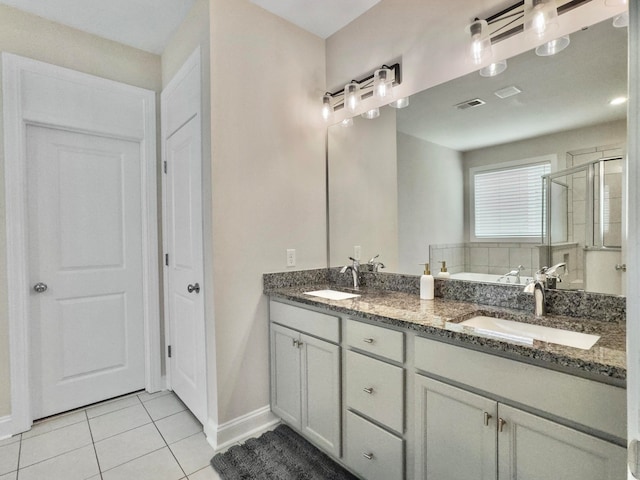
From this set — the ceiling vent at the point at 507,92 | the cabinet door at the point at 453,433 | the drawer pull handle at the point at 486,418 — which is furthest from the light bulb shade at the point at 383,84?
the drawer pull handle at the point at 486,418

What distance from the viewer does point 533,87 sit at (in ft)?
4.97

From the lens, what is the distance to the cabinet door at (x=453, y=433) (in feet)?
3.67

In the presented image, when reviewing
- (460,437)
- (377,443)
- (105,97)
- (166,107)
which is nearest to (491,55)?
(460,437)

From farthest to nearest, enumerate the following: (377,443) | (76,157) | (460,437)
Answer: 1. (76,157)
2. (377,443)
3. (460,437)

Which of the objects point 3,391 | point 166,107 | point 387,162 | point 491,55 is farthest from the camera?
point 166,107

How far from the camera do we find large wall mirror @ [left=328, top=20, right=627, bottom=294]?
1321 mm

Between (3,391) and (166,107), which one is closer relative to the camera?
(3,391)

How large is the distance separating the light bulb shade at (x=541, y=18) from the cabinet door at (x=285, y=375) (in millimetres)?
1832

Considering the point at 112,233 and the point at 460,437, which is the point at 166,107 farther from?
the point at 460,437

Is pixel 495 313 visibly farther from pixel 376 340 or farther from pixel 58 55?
pixel 58 55

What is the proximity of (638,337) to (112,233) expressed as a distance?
2.87m

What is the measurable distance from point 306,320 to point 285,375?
0.44 meters

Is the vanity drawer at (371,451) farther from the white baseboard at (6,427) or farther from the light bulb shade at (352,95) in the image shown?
the white baseboard at (6,427)

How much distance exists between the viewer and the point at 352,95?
220 cm
